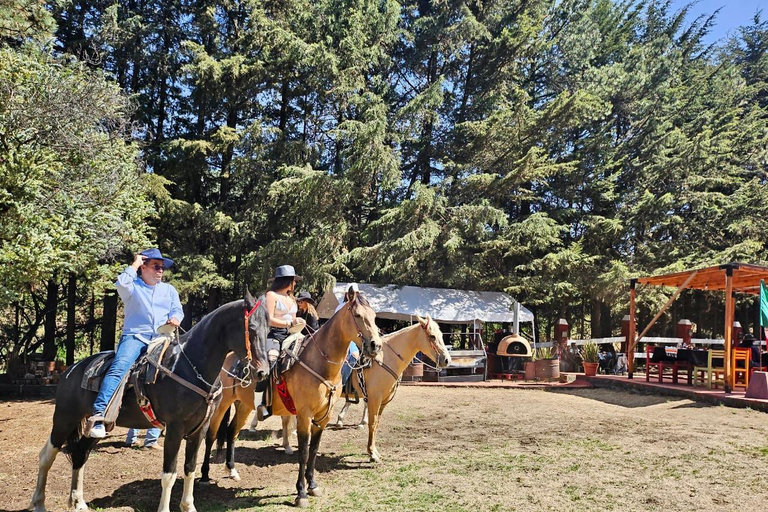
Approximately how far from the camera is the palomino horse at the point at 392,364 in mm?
7786

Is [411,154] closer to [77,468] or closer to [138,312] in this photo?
[138,312]

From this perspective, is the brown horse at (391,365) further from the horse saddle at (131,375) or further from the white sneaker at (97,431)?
the white sneaker at (97,431)

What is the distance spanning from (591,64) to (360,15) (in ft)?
38.2

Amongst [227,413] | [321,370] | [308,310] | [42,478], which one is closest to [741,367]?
[308,310]

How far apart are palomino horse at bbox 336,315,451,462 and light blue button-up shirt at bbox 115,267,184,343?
3.19 m

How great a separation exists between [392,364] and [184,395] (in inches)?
144

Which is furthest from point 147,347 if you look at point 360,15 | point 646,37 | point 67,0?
point 646,37

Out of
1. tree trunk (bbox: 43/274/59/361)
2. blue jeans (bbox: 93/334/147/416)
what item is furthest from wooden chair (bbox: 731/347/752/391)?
tree trunk (bbox: 43/274/59/361)

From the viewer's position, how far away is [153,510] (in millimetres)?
5398

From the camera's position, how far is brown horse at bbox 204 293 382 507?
5.95 m

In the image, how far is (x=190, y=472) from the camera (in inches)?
A: 202

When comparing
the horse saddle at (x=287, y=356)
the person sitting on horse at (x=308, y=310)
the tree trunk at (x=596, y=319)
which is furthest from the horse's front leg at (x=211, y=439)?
the tree trunk at (x=596, y=319)

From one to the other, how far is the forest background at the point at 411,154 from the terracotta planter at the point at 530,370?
4.14m

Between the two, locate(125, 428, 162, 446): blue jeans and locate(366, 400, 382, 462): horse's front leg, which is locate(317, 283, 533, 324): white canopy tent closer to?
locate(125, 428, 162, 446): blue jeans
